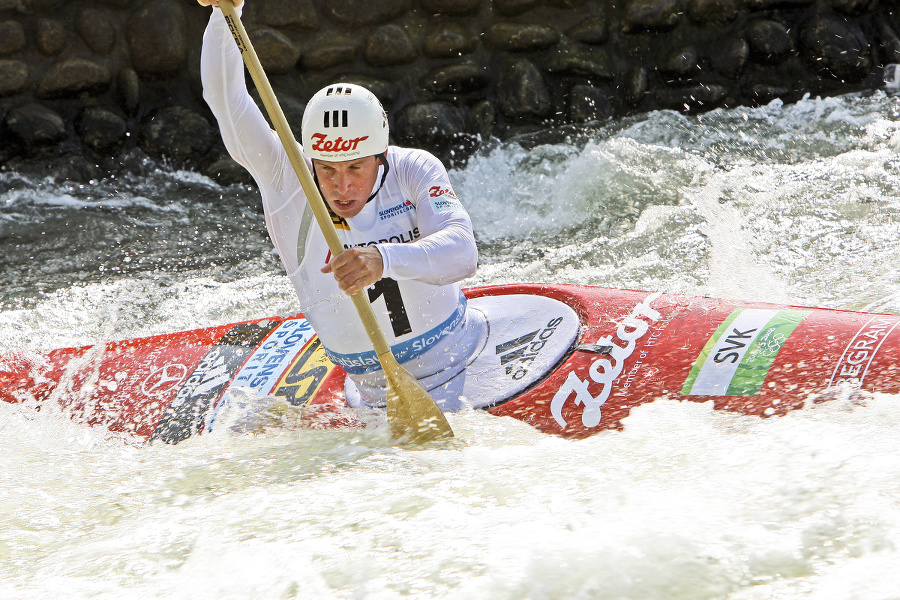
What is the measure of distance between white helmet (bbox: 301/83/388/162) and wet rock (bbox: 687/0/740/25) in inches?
145

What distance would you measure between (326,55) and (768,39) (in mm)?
2755

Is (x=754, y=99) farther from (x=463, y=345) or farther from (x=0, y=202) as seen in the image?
(x=0, y=202)

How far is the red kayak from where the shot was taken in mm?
2168

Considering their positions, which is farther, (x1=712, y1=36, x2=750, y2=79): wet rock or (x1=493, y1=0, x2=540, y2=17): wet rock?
(x1=712, y1=36, x2=750, y2=79): wet rock

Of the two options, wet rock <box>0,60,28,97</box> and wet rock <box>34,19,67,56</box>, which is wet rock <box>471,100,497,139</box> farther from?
wet rock <box>0,60,28,97</box>

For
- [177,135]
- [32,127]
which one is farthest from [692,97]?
[32,127]

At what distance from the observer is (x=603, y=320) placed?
2.55 m

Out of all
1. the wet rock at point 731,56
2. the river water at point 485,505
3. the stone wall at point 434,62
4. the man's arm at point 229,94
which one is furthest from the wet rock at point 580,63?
the man's arm at point 229,94

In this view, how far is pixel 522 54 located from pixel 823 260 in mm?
2315

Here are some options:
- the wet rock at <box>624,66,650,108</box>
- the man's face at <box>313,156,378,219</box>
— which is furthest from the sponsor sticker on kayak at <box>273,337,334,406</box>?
the wet rock at <box>624,66,650,108</box>

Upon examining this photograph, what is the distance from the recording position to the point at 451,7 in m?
5.14

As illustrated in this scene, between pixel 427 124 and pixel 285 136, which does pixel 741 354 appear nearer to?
pixel 285 136

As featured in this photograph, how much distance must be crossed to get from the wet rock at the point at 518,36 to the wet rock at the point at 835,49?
1639 millimetres

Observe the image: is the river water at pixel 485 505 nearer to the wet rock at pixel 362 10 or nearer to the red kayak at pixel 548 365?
the red kayak at pixel 548 365
